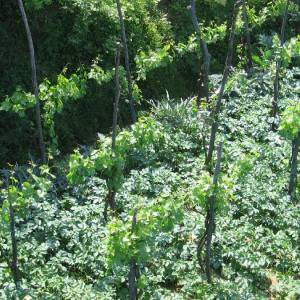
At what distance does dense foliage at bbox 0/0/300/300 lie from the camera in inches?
219

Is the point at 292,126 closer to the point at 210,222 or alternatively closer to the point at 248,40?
the point at 210,222

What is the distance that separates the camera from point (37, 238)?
612 cm

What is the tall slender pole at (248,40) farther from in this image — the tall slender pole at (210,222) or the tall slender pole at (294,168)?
the tall slender pole at (210,222)

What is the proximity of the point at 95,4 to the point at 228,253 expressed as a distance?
16.0 feet

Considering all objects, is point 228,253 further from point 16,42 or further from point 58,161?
point 16,42

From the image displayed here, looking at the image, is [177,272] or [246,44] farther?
[246,44]

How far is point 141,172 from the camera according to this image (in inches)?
285

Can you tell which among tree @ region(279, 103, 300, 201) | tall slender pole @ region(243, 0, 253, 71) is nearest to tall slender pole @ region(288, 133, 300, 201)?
tree @ region(279, 103, 300, 201)

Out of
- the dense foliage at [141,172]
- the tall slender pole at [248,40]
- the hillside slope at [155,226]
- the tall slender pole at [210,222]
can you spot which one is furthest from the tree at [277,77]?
the tall slender pole at [210,222]

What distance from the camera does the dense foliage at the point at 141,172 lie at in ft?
18.2

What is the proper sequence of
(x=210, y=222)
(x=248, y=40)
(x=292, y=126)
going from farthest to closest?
(x=248, y=40) → (x=292, y=126) → (x=210, y=222)

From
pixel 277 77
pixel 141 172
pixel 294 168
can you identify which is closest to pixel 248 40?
pixel 277 77

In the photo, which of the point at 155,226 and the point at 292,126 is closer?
the point at 155,226

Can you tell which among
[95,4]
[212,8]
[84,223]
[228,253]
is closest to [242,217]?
[228,253]
